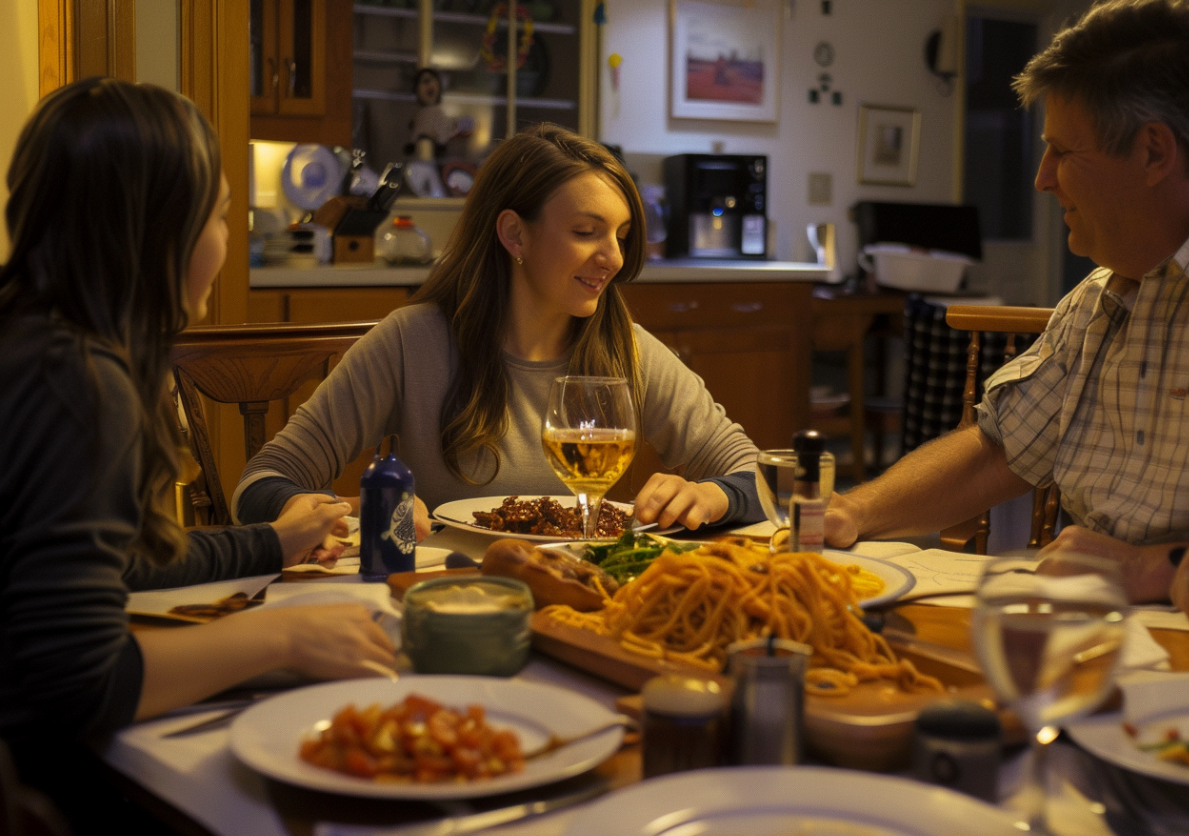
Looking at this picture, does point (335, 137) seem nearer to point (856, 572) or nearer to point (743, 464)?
point (743, 464)

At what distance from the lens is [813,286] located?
5.48 metres

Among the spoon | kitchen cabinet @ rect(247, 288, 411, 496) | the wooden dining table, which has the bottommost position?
the wooden dining table

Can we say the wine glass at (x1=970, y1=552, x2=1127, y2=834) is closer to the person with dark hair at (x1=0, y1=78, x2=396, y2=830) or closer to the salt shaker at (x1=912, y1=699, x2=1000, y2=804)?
the salt shaker at (x1=912, y1=699, x2=1000, y2=804)

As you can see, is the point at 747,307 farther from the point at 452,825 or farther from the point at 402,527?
the point at 452,825

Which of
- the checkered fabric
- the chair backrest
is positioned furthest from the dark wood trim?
the checkered fabric

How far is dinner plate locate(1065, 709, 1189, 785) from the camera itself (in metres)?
0.77

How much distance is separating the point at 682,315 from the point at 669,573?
4.04m

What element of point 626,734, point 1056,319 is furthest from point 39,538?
point 1056,319

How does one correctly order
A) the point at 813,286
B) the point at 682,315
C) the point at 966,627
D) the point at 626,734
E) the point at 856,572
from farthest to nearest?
the point at 813,286 → the point at 682,315 → the point at 856,572 → the point at 966,627 → the point at 626,734

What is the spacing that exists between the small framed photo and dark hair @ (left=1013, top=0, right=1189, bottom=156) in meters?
5.09

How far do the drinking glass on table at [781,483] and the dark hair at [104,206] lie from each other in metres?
0.67

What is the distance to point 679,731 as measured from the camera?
2.53ft

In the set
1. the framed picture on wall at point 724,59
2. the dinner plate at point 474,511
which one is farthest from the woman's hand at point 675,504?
the framed picture on wall at point 724,59

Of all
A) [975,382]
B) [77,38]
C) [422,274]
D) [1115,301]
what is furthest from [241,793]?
[422,274]
